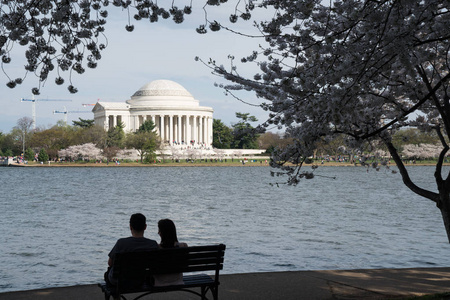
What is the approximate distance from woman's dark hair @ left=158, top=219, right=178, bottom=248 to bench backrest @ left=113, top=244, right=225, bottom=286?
0.54 feet

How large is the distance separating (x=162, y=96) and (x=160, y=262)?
12407 centimetres

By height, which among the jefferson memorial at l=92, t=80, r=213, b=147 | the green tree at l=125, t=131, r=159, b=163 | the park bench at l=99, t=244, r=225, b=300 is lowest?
the park bench at l=99, t=244, r=225, b=300

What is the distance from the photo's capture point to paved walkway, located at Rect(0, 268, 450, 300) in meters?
7.38

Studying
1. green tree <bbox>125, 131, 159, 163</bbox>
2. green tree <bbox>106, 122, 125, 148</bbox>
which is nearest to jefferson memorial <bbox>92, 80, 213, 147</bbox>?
green tree <bbox>106, 122, 125, 148</bbox>

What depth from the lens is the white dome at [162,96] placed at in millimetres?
127688

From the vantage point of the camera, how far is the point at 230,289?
304 inches

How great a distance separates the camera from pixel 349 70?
524 cm

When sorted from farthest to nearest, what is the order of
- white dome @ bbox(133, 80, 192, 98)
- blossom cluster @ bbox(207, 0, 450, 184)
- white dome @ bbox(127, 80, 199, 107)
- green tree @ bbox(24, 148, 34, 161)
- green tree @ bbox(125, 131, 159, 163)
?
white dome @ bbox(133, 80, 192, 98)
white dome @ bbox(127, 80, 199, 107)
green tree @ bbox(24, 148, 34, 161)
green tree @ bbox(125, 131, 159, 163)
blossom cluster @ bbox(207, 0, 450, 184)

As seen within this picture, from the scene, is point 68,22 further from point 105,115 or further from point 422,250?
point 105,115

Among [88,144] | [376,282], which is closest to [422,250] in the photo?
[376,282]

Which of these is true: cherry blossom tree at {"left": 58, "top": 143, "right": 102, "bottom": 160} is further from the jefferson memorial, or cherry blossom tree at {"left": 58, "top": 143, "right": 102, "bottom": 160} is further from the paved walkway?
the paved walkway

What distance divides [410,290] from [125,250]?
396cm

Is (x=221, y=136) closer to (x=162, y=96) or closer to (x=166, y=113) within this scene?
(x=166, y=113)

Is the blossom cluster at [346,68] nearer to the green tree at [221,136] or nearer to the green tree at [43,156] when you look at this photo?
the green tree at [43,156]
